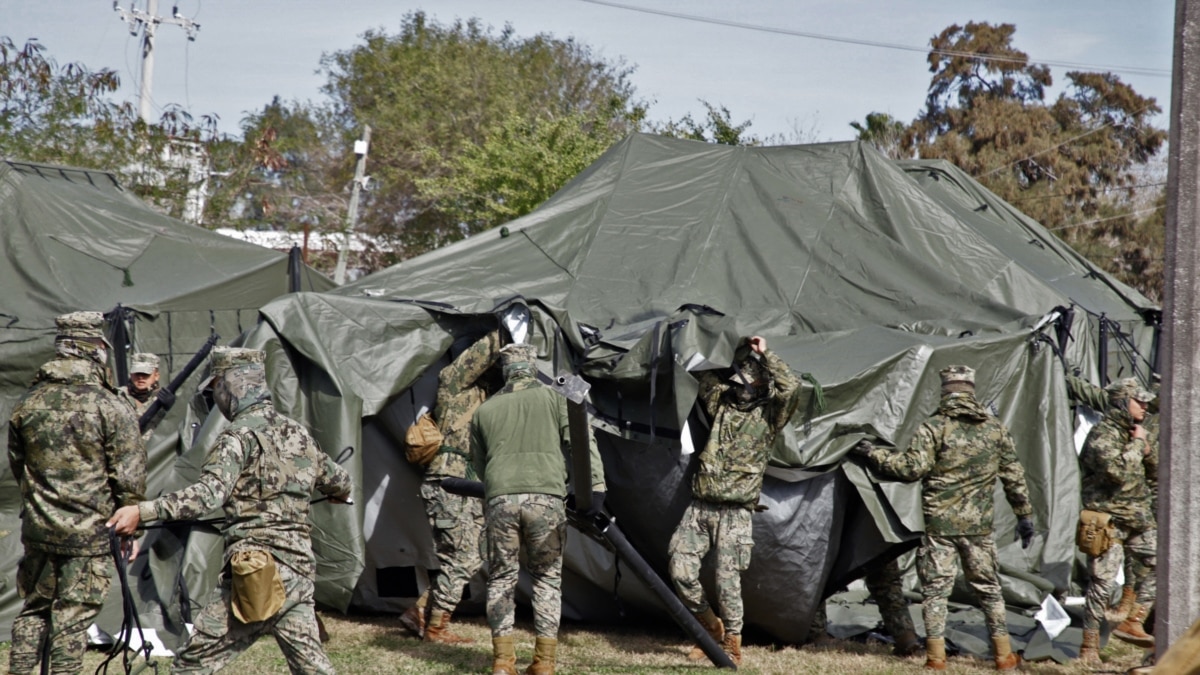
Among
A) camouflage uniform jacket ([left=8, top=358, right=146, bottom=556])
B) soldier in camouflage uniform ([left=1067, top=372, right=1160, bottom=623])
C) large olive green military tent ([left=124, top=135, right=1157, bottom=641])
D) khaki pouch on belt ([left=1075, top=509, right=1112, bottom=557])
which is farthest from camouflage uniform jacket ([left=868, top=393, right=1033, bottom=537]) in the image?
camouflage uniform jacket ([left=8, top=358, right=146, bottom=556])

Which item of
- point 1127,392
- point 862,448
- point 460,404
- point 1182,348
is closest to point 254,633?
point 460,404

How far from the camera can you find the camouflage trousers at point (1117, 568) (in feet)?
26.2

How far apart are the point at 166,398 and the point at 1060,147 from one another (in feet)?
92.8

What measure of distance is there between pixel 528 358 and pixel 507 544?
1147 millimetres

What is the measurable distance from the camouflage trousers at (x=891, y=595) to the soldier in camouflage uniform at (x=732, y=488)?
846mm

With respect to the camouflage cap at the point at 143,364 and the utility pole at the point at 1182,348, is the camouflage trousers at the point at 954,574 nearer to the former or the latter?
the utility pole at the point at 1182,348

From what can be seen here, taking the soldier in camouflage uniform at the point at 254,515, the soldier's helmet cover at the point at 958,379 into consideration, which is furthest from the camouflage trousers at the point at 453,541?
the soldier's helmet cover at the point at 958,379

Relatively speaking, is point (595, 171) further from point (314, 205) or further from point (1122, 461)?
point (314, 205)

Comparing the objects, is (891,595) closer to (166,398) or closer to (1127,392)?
(1127,392)

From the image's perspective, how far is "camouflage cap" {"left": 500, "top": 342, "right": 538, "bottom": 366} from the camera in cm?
722

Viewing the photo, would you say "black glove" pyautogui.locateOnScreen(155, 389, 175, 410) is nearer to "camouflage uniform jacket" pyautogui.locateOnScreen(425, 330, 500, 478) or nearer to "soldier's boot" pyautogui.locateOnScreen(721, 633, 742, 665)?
"camouflage uniform jacket" pyautogui.locateOnScreen(425, 330, 500, 478)

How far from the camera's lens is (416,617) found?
27.1 feet

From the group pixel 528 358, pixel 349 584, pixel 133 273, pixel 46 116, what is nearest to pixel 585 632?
pixel 349 584

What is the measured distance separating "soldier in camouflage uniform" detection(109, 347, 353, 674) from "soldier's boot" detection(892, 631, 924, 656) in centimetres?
420
